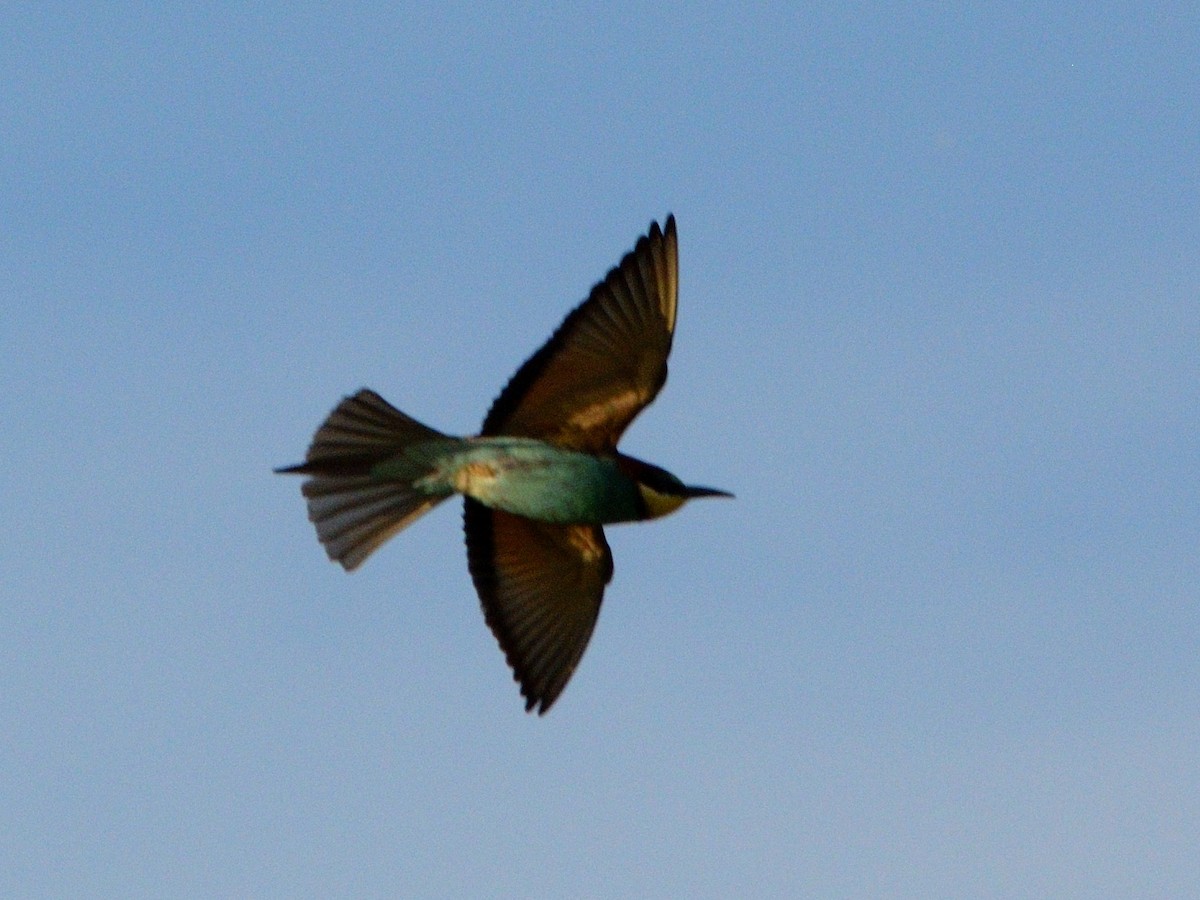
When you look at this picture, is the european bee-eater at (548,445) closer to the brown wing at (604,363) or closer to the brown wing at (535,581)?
the brown wing at (604,363)

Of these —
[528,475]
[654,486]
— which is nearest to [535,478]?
[528,475]

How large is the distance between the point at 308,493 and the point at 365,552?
0.22 metres

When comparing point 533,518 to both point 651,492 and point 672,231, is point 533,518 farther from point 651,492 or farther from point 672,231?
point 672,231

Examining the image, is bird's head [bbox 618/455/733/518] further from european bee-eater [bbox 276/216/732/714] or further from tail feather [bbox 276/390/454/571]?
tail feather [bbox 276/390/454/571]

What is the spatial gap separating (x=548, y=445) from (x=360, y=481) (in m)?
0.46

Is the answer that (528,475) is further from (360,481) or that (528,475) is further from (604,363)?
(360,481)

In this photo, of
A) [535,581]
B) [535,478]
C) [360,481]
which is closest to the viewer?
[535,478]

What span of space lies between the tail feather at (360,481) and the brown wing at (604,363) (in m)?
0.23

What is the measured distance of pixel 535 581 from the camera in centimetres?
693

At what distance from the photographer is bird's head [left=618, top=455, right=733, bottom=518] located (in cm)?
662

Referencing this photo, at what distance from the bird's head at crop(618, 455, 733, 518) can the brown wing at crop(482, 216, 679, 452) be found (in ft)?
0.24

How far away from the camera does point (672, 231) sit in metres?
6.50

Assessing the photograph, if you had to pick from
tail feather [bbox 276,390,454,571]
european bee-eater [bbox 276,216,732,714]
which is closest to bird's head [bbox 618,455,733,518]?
european bee-eater [bbox 276,216,732,714]

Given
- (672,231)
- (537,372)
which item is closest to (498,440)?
(537,372)
